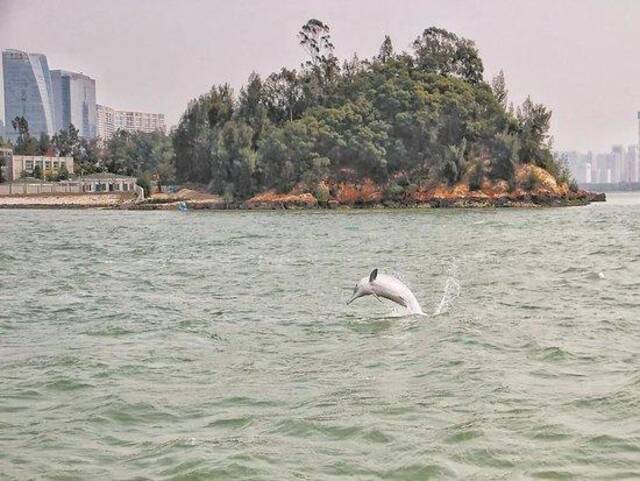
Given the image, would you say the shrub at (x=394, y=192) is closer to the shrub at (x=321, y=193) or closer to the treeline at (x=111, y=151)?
the shrub at (x=321, y=193)

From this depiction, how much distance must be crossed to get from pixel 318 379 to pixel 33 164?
151m

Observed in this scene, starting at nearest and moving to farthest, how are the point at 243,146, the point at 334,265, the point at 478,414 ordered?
the point at 478,414 → the point at 334,265 → the point at 243,146

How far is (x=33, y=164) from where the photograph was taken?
15162cm

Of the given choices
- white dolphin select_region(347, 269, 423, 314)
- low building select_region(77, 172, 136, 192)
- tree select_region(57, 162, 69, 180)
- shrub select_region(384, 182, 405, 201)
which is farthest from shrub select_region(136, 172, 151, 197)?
white dolphin select_region(347, 269, 423, 314)

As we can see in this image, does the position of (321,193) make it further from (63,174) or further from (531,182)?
(63,174)

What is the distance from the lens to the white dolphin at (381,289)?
585 inches

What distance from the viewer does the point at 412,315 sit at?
53.3ft

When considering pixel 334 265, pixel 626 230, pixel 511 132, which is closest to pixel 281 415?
pixel 334 265

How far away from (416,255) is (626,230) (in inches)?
899

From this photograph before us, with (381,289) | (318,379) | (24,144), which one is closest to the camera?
(318,379)

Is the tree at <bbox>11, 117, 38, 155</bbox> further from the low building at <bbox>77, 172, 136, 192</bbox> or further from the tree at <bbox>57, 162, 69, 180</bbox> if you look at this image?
the low building at <bbox>77, 172, 136, 192</bbox>

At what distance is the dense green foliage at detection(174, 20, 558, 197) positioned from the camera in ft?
340

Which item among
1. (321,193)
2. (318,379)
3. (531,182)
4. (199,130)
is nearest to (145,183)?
(199,130)

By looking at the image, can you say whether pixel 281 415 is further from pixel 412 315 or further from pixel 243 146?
pixel 243 146
